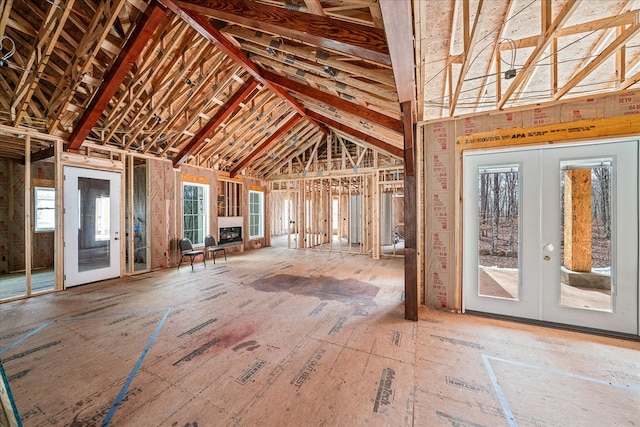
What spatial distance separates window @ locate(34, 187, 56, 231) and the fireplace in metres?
4.27

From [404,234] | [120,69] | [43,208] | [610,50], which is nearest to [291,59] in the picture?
[120,69]

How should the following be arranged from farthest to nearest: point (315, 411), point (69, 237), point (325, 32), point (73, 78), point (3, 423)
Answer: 1. point (69, 237)
2. point (73, 78)
3. point (325, 32)
4. point (315, 411)
5. point (3, 423)

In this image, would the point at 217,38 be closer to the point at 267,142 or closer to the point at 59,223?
the point at 267,142

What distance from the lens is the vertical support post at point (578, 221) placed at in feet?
10.1

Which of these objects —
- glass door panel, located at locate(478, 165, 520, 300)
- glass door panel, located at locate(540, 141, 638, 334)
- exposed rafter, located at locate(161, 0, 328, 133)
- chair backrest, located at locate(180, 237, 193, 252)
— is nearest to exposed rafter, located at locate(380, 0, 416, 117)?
glass door panel, located at locate(478, 165, 520, 300)

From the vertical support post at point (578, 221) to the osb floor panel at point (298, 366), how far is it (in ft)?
3.12

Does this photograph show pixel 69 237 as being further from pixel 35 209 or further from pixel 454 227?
pixel 454 227

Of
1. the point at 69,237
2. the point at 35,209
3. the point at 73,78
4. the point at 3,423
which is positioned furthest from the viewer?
the point at 35,209

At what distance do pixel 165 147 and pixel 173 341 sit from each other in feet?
17.3

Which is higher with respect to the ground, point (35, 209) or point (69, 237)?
point (35, 209)

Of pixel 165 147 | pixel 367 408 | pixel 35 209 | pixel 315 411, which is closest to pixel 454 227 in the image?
pixel 367 408

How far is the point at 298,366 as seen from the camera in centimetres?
226

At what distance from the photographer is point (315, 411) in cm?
176

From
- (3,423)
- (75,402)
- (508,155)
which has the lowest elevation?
(75,402)
